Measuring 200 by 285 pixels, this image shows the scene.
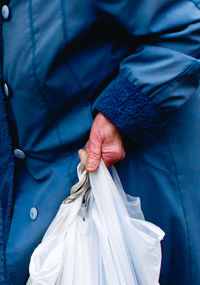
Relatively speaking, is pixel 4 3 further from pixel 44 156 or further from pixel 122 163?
pixel 122 163

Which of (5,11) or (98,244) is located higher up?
(5,11)

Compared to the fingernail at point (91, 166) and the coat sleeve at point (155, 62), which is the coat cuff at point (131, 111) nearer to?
the coat sleeve at point (155, 62)

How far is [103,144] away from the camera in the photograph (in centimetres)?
83

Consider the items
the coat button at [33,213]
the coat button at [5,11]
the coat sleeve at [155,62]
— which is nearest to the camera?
the coat sleeve at [155,62]

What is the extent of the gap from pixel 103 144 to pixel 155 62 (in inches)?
9.8

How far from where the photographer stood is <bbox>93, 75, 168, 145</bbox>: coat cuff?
0.76 meters

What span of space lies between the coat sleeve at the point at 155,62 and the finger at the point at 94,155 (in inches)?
2.9

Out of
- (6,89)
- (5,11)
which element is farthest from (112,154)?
(5,11)

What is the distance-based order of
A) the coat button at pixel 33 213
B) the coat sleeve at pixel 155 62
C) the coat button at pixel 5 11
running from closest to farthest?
1. the coat sleeve at pixel 155 62
2. the coat button at pixel 5 11
3. the coat button at pixel 33 213

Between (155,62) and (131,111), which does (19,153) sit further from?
(155,62)

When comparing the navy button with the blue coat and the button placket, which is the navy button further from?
the button placket

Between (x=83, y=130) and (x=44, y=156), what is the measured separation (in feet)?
0.52

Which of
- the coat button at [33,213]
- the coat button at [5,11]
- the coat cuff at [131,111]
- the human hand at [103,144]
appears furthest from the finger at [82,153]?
the coat button at [5,11]

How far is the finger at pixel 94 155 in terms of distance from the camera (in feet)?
2.65
